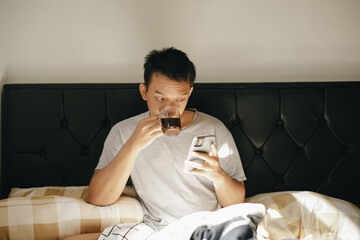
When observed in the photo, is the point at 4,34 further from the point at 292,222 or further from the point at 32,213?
the point at 292,222

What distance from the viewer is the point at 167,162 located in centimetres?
135

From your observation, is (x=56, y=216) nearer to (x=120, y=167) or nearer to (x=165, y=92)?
(x=120, y=167)

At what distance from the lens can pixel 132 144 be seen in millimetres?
1175

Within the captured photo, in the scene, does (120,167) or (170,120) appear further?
(120,167)

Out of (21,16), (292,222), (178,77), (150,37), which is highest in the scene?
(21,16)

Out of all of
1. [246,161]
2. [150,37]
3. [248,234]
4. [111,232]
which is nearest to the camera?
[248,234]

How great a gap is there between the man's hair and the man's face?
0.07ft

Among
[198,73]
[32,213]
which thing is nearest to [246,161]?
[198,73]

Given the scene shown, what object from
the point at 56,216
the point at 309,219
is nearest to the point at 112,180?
the point at 56,216

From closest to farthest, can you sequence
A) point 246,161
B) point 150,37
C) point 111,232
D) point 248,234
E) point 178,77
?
point 248,234 < point 111,232 < point 178,77 < point 246,161 < point 150,37

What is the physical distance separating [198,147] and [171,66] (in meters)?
0.36

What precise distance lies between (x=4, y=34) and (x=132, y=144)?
1034mm

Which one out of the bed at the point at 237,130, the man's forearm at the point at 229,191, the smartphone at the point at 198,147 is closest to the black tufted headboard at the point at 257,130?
the bed at the point at 237,130

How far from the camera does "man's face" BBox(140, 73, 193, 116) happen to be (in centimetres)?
122
